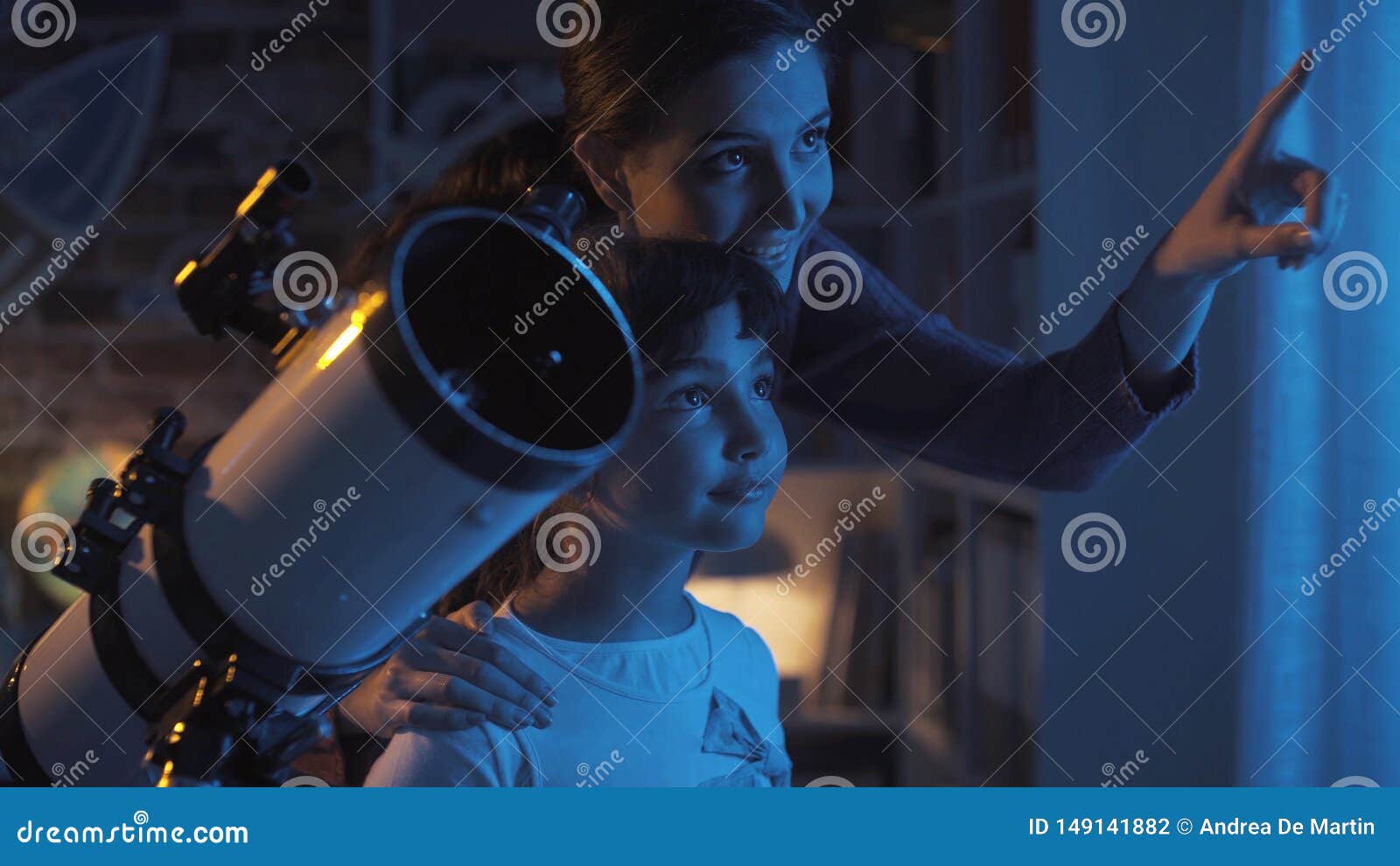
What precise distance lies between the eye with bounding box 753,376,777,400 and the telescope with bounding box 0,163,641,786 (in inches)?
12.3

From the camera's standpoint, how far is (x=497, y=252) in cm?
75

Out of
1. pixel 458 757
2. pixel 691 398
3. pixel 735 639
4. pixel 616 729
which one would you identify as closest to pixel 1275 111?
pixel 691 398

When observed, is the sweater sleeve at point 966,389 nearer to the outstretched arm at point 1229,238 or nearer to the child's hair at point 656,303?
the outstretched arm at point 1229,238

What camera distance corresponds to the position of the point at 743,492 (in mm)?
1074

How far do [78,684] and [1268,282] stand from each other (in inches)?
47.2

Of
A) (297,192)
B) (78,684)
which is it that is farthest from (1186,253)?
(78,684)

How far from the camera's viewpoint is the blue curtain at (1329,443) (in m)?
1.22

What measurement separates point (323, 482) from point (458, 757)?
37 centimetres

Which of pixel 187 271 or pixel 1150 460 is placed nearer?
pixel 187 271

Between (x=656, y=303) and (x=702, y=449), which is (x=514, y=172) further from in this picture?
(x=702, y=449)

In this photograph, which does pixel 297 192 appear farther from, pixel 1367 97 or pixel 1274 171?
pixel 1367 97

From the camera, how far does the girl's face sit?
3.52ft

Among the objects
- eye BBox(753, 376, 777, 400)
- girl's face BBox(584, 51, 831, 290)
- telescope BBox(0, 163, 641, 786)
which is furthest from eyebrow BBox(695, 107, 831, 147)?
telescope BBox(0, 163, 641, 786)

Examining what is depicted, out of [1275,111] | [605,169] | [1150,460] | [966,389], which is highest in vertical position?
[1275,111]
